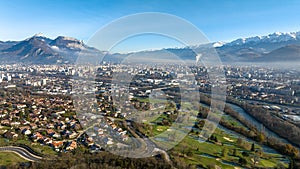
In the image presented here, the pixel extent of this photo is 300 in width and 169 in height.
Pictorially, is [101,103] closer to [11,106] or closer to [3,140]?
[3,140]

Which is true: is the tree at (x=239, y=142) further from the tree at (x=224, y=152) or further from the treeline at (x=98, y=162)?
the treeline at (x=98, y=162)

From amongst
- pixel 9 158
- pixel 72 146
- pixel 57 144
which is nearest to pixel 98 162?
pixel 72 146

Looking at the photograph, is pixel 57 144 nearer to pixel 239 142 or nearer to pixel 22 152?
pixel 22 152

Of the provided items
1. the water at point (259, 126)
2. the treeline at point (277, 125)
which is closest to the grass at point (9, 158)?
the water at point (259, 126)

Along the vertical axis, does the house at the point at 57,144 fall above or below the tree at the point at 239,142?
below

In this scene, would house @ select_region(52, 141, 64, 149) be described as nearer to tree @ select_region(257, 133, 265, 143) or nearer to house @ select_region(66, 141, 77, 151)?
house @ select_region(66, 141, 77, 151)

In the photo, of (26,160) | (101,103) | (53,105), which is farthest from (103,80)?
(26,160)

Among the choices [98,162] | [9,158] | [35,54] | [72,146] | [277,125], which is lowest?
[9,158]

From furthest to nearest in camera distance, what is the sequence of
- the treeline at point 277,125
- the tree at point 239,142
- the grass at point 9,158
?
the treeline at point 277,125
the tree at point 239,142
the grass at point 9,158
